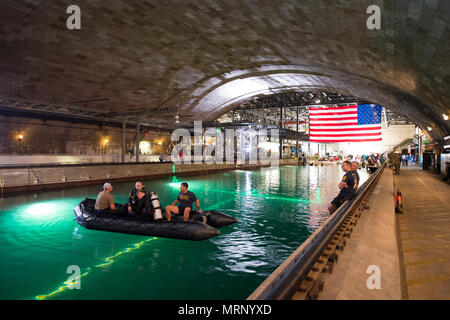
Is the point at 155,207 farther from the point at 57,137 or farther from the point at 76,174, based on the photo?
the point at 57,137

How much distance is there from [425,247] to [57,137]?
27.3m

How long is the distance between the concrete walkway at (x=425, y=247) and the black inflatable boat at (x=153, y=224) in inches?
171

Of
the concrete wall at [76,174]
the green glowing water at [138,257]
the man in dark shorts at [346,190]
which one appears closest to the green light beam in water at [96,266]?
the green glowing water at [138,257]

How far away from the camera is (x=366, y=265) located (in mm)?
4270

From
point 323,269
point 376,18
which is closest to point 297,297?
point 323,269

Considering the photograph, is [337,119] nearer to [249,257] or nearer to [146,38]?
[146,38]

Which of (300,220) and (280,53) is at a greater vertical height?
(280,53)

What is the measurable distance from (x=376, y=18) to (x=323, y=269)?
9421mm

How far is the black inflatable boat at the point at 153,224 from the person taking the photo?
752 centimetres

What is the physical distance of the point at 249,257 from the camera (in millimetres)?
6504

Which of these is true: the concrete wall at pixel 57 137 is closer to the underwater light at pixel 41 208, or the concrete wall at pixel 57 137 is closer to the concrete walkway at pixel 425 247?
the underwater light at pixel 41 208

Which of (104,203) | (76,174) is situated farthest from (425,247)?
(76,174)

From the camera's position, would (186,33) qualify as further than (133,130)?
No

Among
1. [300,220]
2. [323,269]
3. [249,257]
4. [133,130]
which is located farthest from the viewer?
[133,130]
